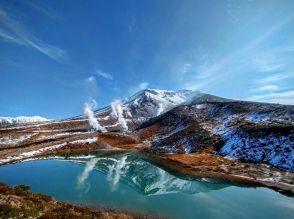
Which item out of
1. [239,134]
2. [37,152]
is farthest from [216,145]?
[37,152]

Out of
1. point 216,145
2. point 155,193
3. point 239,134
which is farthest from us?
point 216,145

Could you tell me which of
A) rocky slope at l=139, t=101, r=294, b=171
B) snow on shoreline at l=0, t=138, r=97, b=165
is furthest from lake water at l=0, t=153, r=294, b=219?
rocky slope at l=139, t=101, r=294, b=171

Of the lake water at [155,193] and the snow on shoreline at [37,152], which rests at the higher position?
the snow on shoreline at [37,152]

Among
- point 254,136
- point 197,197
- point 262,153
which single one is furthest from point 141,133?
point 197,197

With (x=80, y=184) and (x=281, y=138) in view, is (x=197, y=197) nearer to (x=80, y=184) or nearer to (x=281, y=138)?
(x=80, y=184)

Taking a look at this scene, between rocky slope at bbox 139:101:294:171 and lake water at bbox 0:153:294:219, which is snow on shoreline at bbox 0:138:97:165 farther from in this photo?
rocky slope at bbox 139:101:294:171

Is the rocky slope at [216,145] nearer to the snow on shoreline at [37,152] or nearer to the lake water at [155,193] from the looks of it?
the snow on shoreline at [37,152]

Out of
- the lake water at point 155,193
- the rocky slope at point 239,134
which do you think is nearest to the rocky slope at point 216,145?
the rocky slope at point 239,134

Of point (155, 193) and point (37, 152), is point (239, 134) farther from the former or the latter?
point (37, 152)

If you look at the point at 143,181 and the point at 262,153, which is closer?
the point at 143,181
